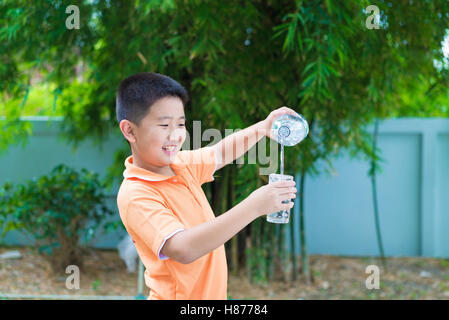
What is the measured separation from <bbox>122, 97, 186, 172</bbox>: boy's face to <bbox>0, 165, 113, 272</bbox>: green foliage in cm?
260

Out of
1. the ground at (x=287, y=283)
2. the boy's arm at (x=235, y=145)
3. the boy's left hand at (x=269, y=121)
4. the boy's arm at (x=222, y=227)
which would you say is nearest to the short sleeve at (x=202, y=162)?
the boy's arm at (x=235, y=145)

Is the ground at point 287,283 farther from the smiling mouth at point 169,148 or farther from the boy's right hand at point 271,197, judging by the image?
the boy's right hand at point 271,197

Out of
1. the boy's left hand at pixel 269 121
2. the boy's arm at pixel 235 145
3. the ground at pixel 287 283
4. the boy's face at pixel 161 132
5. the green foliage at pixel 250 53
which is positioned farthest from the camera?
the ground at pixel 287 283

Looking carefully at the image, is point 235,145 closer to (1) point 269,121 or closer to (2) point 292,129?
(1) point 269,121

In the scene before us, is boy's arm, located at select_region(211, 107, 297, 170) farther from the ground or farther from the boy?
the ground

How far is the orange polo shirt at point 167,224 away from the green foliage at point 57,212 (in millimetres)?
2583

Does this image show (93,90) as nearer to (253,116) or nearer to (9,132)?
(9,132)

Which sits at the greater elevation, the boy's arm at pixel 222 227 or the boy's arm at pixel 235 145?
the boy's arm at pixel 235 145

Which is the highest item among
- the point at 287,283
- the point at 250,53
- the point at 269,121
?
the point at 250,53

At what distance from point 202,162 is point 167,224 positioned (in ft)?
1.31

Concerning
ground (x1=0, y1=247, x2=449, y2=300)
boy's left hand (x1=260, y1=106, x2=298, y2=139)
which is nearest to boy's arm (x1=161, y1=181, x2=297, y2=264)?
boy's left hand (x1=260, y1=106, x2=298, y2=139)

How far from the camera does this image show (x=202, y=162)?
1.46 m

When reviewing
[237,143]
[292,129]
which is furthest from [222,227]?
[237,143]

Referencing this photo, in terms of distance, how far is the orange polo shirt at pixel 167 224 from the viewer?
1.11 metres
